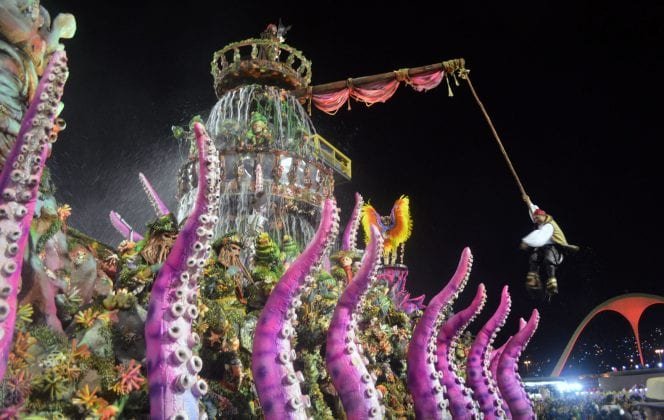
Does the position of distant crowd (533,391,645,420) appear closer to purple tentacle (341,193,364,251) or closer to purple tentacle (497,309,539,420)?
purple tentacle (497,309,539,420)

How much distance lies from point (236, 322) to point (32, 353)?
10.0 feet

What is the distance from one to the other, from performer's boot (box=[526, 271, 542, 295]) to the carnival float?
2.91 ft

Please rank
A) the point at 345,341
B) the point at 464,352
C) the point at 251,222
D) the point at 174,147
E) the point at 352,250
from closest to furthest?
the point at 345,341 < the point at 352,250 < the point at 464,352 < the point at 251,222 < the point at 174,147

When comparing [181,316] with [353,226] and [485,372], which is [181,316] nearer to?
[353,226]

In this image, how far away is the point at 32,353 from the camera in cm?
493

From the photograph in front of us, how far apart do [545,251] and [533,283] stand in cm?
62

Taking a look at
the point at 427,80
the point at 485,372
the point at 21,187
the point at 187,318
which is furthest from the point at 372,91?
the point at 21,187

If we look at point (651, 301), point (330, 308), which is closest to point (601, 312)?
point (651, 301)

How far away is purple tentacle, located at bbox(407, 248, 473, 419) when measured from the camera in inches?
314

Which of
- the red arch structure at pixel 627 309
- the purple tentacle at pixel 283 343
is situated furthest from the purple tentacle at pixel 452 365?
the red arch structure at pixel 627 309

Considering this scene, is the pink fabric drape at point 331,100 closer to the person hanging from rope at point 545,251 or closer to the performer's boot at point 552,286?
the person hanging from rope at point 545,251

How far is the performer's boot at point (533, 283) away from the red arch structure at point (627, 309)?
77.2ft

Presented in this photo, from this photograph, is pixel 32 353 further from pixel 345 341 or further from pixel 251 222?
pixel 251 222

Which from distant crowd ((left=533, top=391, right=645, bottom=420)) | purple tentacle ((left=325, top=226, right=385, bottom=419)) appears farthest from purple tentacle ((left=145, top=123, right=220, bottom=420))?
distant crowd ((left=533, top=391, right=645, bottom=420))
